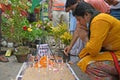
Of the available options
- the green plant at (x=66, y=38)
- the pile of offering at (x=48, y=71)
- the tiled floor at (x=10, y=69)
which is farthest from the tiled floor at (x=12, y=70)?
the green plant at (x=66, y=38)

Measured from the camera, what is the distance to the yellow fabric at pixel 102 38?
3381mm

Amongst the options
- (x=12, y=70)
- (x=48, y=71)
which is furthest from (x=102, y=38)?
(x=12, y=70)

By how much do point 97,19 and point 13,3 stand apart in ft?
15.6

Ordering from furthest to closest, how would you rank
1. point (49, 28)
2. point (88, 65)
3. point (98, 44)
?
point (49, 28) → point (88, 65) → point (98, 44)

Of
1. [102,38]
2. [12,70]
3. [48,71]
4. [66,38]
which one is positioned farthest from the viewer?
[66,38]

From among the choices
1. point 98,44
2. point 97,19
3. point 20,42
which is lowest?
point 20,42

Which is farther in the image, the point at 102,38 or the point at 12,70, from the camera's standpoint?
the point at 12,70

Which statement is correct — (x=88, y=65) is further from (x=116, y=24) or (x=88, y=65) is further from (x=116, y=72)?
(x=116, y=24)

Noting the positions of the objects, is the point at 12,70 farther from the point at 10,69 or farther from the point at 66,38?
the point at 66,38

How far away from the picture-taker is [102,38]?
3383mm

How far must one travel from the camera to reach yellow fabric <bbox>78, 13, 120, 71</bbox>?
3.38 m

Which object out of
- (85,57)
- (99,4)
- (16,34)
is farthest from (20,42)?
(85,57)

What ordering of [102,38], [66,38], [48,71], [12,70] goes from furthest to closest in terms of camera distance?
[66,38]
[12,70]
[48,71]
[102,38]

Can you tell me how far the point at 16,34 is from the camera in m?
7.71
